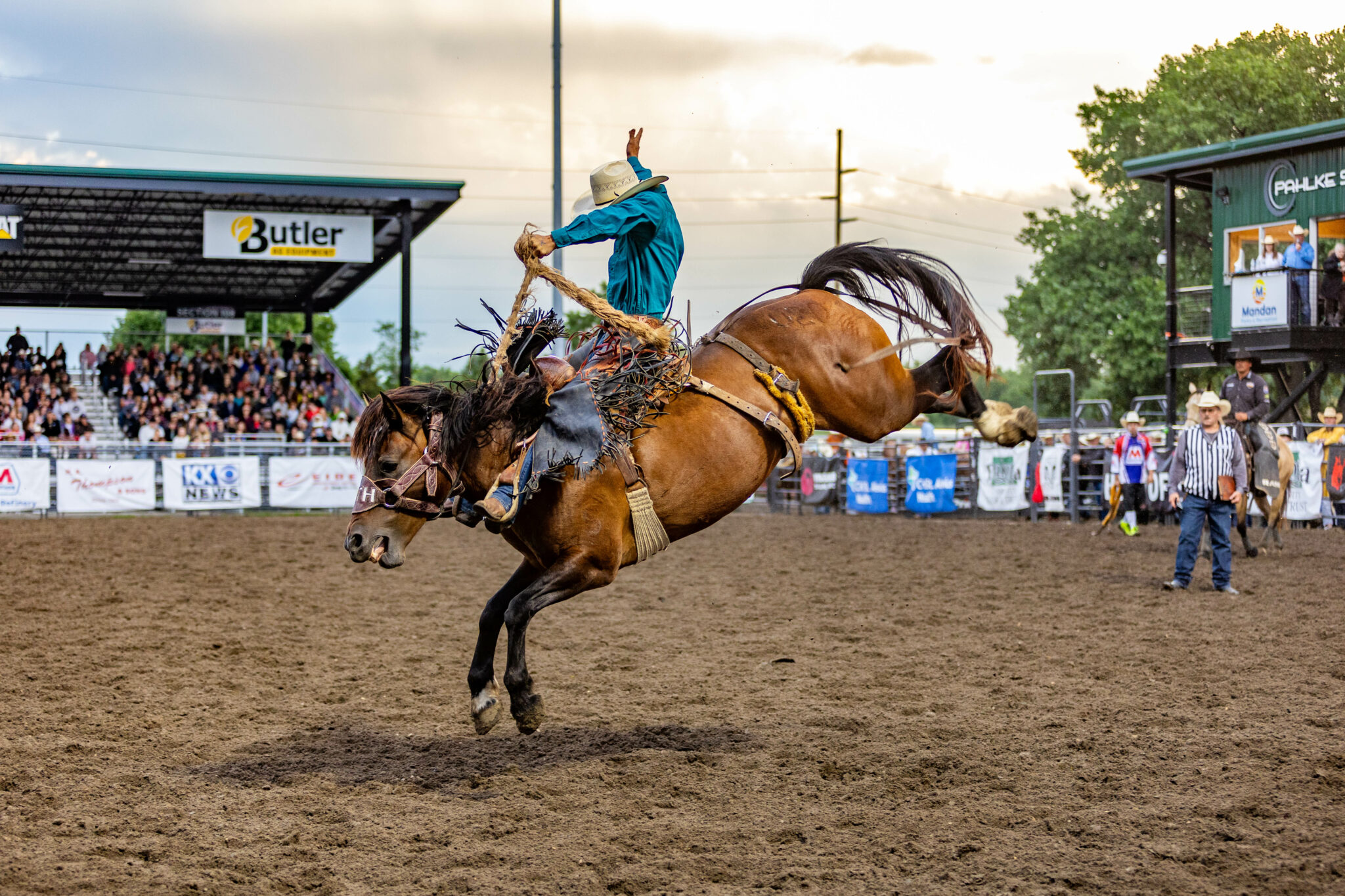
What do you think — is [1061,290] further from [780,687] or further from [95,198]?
[780,687]

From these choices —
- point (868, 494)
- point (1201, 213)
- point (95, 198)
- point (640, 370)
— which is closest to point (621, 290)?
point (640, 370)

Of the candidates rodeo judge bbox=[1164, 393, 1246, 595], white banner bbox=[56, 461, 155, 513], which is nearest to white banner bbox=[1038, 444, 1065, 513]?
rodeo judge bbox=[1164, 393, 1246, 595]

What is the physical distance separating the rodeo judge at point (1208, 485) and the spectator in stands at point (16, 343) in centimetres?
2648

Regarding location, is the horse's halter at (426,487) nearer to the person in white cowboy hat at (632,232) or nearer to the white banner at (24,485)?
the person in white cowboy hat at (632,232)

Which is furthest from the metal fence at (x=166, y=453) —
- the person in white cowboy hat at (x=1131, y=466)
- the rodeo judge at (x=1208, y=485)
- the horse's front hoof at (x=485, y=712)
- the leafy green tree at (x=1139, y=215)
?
the leafy green tree at (x=1139, y=215)

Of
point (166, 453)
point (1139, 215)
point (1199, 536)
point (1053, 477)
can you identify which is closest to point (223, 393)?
point (166, 453)

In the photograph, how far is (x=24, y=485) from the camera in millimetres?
20828

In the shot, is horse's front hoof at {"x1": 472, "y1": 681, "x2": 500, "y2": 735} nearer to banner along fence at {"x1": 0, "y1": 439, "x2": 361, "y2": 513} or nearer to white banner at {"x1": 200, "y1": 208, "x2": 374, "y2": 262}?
banner along fence at {"x1": 0, "y1": 439, "x2": 361, "y2": 513}

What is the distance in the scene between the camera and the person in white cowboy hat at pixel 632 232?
520cm

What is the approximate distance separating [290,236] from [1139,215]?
29534 millimetres

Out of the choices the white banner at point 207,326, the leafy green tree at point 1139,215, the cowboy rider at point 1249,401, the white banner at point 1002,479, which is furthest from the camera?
the leafy green tree at point 1139,215

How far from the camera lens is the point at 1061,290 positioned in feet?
132

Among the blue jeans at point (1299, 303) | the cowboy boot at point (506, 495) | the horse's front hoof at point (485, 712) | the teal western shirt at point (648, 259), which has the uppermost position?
the blue jeans at point (1299, 303)

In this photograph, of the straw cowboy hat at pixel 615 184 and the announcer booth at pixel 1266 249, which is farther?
the announcer booth at pixel 1266 249
